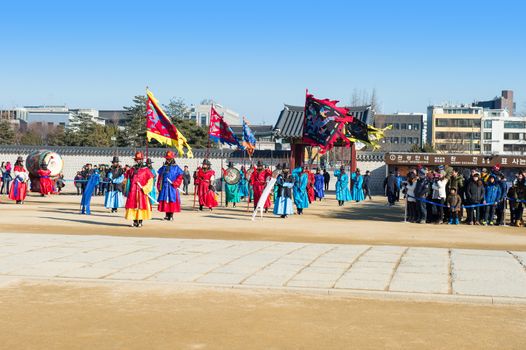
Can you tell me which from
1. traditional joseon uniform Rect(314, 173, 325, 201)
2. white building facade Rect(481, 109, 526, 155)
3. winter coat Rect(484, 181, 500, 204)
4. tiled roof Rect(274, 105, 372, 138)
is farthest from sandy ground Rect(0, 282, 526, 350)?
white building facade Rect(481, 109, 526, 155)

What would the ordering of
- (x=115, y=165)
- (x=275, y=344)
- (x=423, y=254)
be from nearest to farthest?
(x=275, y=344) → (x=423, y=254) → (x=115, y=165)

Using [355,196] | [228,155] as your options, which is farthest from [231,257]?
[228,155]

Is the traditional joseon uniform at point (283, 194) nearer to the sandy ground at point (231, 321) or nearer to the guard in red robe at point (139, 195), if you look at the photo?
the guard in red robe at point (139, 195)

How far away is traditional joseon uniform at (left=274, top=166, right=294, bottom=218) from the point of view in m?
19.7

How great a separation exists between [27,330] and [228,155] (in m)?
34.2

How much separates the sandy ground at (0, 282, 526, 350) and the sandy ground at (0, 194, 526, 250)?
19.8 ft

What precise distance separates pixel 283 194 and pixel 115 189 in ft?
15.4

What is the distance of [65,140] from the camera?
52938mm

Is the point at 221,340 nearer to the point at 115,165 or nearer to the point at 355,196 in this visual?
the point at 115,165

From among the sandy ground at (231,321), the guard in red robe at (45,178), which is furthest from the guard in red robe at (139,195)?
the guard in red robe at (45,178)

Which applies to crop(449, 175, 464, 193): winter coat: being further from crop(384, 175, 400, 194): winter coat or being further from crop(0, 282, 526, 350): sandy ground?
crop(0, 282, 526, 350): sandy ground

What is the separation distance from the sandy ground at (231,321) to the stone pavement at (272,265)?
0.63 m

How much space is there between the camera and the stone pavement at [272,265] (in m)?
8.64

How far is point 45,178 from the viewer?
30.1 m
